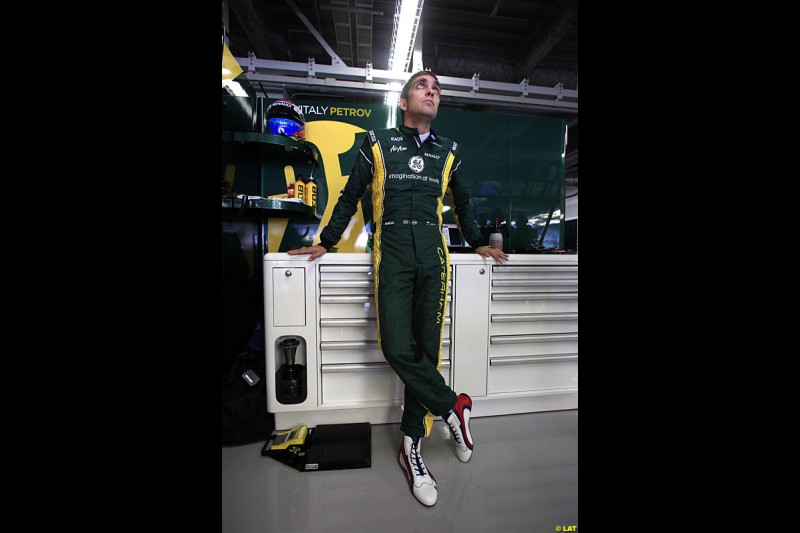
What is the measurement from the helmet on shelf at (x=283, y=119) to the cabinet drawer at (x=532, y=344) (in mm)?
1954

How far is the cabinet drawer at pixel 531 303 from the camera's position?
79.9 inches

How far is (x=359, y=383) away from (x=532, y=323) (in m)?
1.17

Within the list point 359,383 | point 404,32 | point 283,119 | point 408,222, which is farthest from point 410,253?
point 404,32

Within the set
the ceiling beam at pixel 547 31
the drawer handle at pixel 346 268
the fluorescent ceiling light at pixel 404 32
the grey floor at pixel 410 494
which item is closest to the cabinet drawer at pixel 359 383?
the grey floor at pixel 410 494

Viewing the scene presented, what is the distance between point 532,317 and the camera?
2.07m

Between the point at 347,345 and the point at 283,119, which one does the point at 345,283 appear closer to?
the point at 347,345

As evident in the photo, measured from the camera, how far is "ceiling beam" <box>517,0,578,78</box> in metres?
2.79

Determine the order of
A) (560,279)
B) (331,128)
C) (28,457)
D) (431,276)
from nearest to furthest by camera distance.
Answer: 1. (28,457)
2. (431,276)
3. (560,279)
4. (331,128)

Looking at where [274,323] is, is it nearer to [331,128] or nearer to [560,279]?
[331,128]

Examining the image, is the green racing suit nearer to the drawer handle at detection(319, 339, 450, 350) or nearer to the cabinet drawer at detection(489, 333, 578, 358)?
the drawer handle at detection(319, 339, 450, 350)
